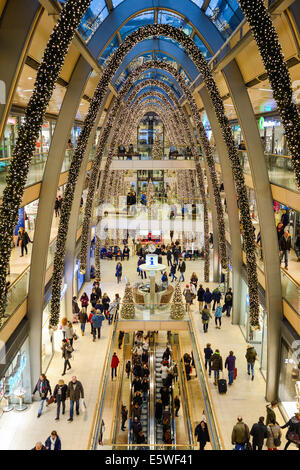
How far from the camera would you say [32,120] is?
344 inches

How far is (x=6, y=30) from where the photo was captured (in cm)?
869

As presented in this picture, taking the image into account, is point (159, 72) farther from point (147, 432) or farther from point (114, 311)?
point (147, 432)

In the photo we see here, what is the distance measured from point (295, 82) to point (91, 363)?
13.1 metres

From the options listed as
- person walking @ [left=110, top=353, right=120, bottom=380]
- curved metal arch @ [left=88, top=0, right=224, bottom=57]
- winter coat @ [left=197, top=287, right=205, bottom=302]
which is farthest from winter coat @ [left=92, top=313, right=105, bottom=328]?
curved metal arch @ [left=88, top=0, right=224, bottom=57]

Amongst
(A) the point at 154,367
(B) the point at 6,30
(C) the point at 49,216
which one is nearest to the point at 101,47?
(C) the point at 49,216

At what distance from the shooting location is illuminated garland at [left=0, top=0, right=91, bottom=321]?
8.70 m

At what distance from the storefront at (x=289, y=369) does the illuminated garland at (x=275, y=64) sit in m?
7.40

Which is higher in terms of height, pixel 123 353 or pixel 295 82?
pixel 295 82

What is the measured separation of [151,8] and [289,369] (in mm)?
15503

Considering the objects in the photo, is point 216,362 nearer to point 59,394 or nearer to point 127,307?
point 59,394

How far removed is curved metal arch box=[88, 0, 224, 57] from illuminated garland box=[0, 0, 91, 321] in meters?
8.45

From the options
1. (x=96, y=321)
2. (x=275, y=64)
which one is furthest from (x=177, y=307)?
(x=275, y=64)

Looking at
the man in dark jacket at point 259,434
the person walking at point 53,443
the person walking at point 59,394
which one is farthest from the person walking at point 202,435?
the person walking at point 59,394

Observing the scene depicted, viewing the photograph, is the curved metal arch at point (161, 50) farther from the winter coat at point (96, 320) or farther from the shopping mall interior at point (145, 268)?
the winter coat at point (96, 320)
